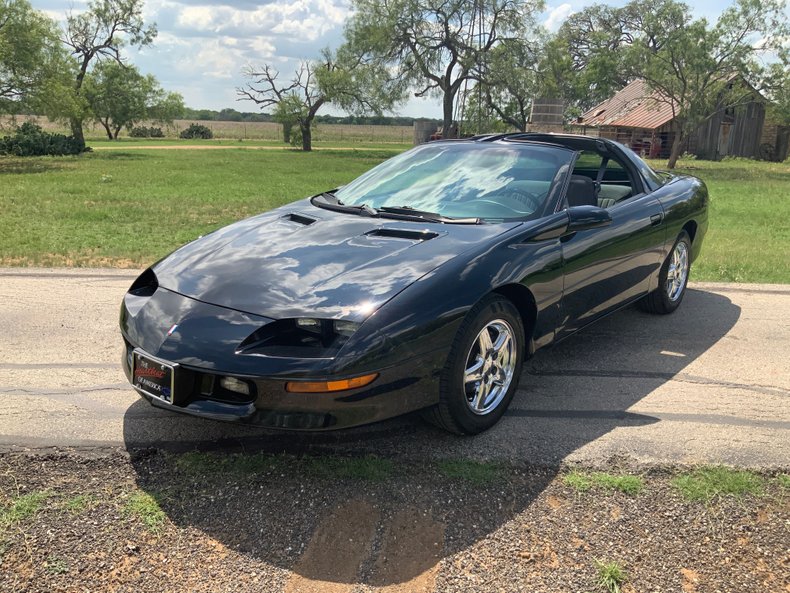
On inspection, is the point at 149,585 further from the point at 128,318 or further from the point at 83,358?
the point at 83,358

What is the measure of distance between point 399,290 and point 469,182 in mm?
1448

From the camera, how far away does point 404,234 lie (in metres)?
3.49

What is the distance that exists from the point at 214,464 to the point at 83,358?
1.86 metres

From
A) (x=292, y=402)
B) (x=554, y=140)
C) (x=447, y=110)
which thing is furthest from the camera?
(x=447, y=110)

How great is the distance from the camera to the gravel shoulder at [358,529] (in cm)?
234

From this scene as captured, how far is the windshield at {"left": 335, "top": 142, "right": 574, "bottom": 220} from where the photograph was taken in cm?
389

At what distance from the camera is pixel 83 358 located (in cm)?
439

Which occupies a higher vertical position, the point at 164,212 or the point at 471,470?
the point at 164,212

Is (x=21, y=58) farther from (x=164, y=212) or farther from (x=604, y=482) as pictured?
(x=604, y=482)

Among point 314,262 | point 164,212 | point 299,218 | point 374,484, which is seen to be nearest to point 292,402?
point 374,484

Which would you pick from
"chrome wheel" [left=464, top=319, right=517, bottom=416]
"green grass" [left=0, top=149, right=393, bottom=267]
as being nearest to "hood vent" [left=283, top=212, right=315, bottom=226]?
"chrome wheel" [left=464, top=319, right=517, bottom=416]

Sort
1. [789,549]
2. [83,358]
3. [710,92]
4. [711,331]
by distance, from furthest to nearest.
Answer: [710,92]
[711,331]
[83,358]
[789,549]

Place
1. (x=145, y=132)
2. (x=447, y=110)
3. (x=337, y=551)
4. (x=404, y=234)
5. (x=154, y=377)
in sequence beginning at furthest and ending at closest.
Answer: (x=145, y=132) → (x=447, y=110) → (x=404, y=234) → (x=154, y=377) → (x=337, y=551)

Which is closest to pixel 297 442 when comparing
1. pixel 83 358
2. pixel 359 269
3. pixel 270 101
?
pixel 359 269
